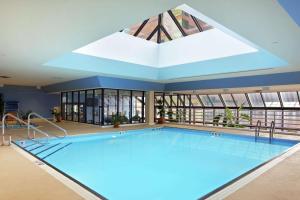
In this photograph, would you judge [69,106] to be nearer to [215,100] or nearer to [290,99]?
[215,100]

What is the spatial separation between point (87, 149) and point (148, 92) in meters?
6.25

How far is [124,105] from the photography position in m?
11.7

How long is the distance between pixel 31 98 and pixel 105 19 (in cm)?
1409

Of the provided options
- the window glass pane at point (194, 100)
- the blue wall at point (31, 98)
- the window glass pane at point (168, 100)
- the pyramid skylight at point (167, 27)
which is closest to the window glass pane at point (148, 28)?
the pyramid skylight at point (167, 27)

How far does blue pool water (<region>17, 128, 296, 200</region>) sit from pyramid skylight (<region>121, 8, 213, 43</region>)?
4.31 meters

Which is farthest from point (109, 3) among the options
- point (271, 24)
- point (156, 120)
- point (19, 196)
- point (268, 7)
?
point (156, 120)

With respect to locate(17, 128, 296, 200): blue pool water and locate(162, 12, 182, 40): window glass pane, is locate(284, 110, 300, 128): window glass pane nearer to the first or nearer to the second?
locate(17, 128, 296, 200): blue pool water

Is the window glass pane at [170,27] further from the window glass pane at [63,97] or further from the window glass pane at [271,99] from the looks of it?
the window glass pane at [63,97]

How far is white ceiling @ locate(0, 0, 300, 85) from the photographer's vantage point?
2.70 m

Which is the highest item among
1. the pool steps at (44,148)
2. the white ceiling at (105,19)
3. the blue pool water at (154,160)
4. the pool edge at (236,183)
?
the white ceiling at (105,19)

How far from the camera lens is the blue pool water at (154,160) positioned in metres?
3.95

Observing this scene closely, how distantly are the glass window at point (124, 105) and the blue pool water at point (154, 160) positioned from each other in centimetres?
250

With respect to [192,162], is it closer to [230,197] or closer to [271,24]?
[230,197]

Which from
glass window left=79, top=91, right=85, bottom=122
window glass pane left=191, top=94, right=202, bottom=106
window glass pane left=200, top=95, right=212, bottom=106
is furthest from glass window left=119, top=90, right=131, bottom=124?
window glass pane left=200, top=95, right=212, bottom=106
